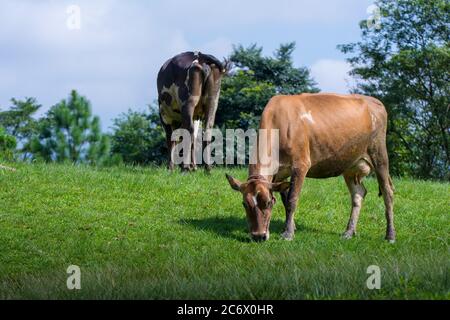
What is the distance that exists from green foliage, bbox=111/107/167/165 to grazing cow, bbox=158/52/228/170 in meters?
24.0

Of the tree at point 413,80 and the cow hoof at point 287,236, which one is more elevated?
the tree at point 413,80

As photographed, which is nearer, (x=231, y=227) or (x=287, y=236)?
(x=287, y=236)

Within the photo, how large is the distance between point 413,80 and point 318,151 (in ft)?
112

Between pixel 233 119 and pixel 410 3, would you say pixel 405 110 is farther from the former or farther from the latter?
pixel 233 119

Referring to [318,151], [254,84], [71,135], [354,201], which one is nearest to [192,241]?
[318,151]

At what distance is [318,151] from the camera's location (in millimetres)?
13477

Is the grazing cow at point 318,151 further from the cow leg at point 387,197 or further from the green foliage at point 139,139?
the green foliage at point 139,139

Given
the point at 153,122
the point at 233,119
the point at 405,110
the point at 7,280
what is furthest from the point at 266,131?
the point at 153,122

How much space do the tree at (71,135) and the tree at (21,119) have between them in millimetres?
6476

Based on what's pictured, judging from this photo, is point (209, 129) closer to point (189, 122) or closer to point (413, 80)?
point (189, 122)

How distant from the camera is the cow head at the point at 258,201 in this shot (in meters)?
12.0

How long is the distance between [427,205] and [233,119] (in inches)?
1080

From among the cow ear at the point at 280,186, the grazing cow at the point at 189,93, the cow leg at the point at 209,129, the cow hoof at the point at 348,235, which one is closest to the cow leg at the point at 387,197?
the cow hoof at the point at 348,235

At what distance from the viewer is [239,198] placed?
1614 centimetres
